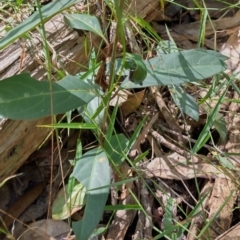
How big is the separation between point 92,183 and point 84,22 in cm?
42

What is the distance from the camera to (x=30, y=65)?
137 centimetres

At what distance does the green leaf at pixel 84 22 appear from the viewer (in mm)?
1191

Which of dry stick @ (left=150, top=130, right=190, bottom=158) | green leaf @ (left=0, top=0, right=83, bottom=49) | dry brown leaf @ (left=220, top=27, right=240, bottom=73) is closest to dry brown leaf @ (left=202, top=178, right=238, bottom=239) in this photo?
dry stick @ (left=150, top=130, right=190, bottom=158)

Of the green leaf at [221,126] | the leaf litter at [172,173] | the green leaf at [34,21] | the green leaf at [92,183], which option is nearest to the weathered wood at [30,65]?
the leaf litter at [172,173]

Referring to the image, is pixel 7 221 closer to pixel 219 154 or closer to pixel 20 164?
pixel 20 164

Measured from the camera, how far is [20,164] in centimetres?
138

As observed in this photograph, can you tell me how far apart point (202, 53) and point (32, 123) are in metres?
0.52

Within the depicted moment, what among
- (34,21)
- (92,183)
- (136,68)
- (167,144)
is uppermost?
(34,21)

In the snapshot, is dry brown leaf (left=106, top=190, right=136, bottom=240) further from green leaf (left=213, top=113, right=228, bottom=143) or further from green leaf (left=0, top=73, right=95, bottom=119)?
green leaf (left=0, top=73, right=95, bottom=119)

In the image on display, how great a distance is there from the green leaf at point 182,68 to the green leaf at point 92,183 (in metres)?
0.20

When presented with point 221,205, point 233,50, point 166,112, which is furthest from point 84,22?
point 233,50

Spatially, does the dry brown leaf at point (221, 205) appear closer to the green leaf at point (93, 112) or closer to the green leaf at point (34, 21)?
the green leaf at point (93, 112)

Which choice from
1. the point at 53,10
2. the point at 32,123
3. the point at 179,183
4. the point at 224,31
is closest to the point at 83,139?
the point at 32,123

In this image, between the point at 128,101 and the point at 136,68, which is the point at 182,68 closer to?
the point at 136,68
